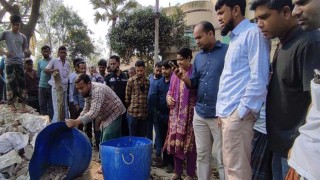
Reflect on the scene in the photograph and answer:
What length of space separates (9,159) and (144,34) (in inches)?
493

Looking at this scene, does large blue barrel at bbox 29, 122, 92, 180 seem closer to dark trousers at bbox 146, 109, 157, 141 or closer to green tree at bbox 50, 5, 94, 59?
dark trousers at bbox 146, 109, 157, 141

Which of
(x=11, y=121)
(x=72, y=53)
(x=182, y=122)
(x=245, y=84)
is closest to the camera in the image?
(x=245, y=84)

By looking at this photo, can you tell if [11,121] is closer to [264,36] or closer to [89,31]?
[264,36]

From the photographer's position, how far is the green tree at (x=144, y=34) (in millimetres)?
16266

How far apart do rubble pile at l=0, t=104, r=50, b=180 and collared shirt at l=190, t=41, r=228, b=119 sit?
2.54 meters

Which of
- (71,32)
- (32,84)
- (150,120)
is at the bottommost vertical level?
(150,120)

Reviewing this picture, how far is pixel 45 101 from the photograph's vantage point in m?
6.31

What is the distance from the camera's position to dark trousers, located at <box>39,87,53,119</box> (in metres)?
→ 6.18

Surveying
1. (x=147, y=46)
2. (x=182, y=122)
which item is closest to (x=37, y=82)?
(x=182, y=122)

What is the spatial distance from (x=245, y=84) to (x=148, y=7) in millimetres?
15730

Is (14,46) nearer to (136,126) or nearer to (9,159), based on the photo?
(9,159)

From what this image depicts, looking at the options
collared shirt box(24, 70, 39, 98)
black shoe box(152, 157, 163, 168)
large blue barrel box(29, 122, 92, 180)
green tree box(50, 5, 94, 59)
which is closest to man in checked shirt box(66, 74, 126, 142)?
large blue barrel box(29, 122, 92, 180)

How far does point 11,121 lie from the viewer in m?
5.48

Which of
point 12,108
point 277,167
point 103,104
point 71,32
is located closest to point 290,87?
point 277,167
